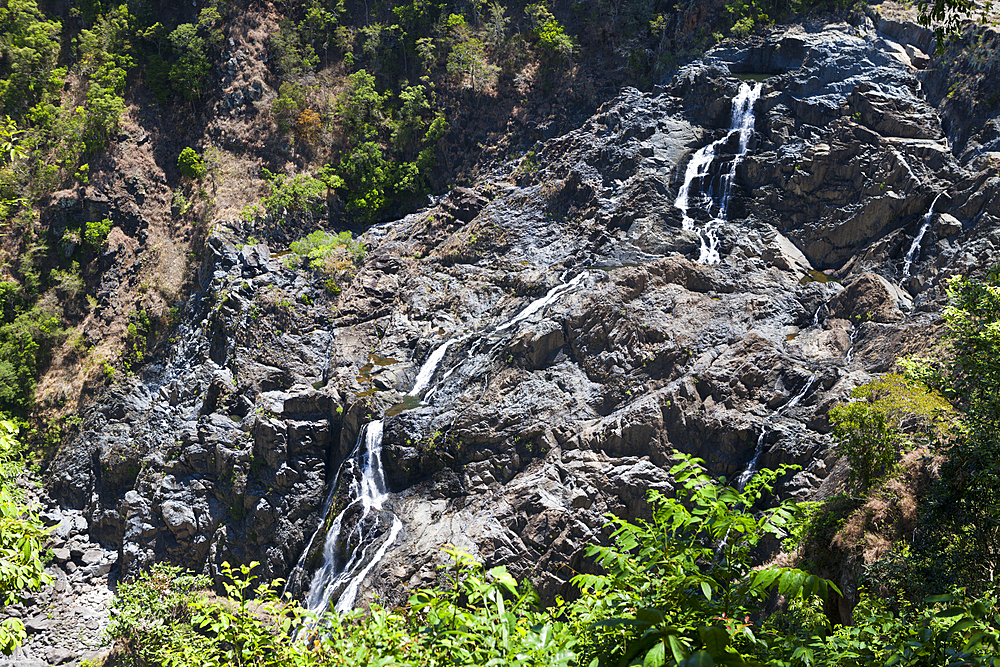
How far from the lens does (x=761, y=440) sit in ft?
58.4

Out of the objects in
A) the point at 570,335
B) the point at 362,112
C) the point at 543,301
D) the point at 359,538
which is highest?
the point at 362,112

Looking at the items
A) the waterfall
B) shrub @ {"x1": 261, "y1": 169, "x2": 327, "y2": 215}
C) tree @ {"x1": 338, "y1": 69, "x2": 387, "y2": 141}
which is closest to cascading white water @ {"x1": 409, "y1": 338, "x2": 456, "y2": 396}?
the waterfall

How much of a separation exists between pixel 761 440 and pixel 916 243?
881 centimetres

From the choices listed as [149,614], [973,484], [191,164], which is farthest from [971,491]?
[191,164]

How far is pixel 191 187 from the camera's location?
32500mm

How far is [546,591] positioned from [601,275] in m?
10.7

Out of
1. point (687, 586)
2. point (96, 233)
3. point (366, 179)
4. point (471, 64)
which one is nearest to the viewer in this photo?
point (687, 586)

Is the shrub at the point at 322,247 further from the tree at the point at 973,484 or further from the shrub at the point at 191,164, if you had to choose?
the tree at the point at 973,484

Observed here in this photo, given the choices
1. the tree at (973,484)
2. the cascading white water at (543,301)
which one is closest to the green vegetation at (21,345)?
the cascading white water at (543,301)

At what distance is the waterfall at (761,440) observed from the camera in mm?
17536

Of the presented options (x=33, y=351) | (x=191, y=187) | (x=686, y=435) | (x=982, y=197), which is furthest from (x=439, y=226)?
(x=982, y=197)

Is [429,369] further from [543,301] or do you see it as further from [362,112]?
[362,112]

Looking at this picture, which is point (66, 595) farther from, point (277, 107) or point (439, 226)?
point (277, 107)

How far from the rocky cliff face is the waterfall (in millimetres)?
82
